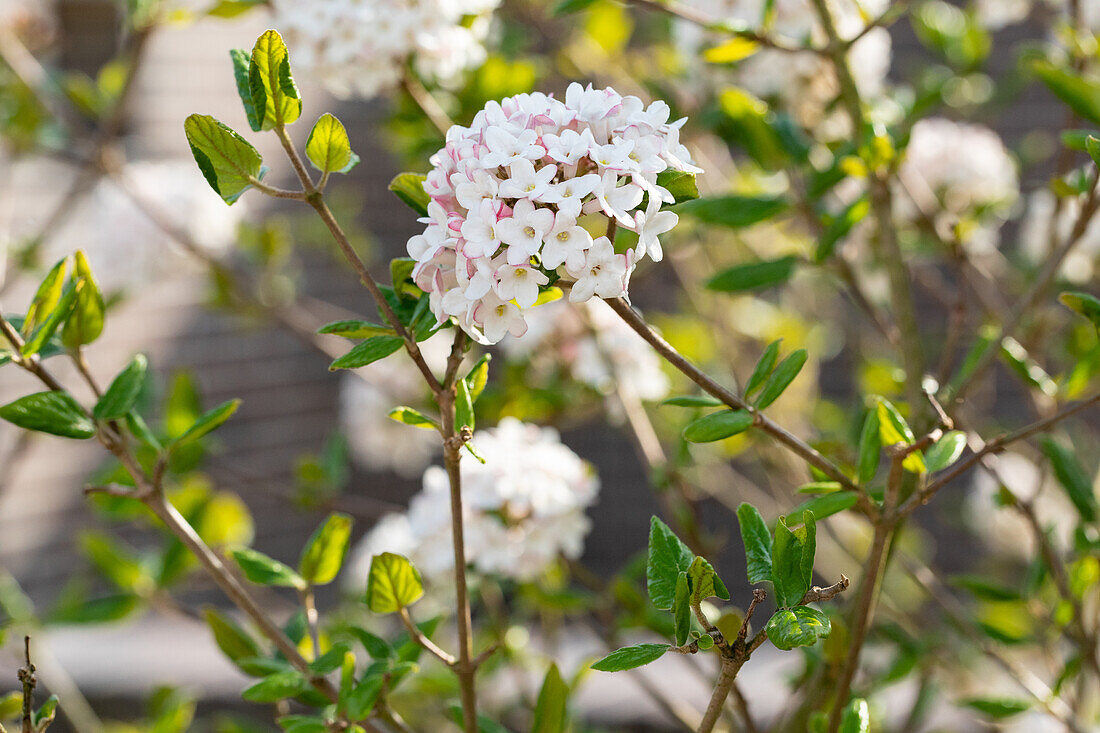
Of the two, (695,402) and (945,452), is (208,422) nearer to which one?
(695,402)

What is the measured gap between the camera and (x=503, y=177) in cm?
63

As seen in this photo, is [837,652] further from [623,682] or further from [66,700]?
[623,682]

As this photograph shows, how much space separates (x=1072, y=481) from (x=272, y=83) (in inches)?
33.8

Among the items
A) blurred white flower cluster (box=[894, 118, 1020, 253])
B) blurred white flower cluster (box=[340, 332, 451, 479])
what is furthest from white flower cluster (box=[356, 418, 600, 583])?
blurred white flower cluster (box=[894, 118, 1020, 253])

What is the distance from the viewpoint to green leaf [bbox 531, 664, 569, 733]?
32.1 inches

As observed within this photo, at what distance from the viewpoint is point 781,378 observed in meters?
0.75

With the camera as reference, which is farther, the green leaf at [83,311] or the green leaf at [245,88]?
the green leaf at [83,311]

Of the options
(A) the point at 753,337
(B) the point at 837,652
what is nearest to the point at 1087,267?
(A) the point at 753,337

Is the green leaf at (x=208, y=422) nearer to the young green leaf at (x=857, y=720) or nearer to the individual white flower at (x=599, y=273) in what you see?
the individual white flower at (x=599, y=273)

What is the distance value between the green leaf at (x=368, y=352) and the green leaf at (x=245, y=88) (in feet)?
0.52

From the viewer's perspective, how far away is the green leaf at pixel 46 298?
786 mm

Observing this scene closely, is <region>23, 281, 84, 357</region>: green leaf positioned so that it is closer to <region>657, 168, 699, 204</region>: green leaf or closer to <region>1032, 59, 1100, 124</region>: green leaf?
<region>657, 168, 699, 204</region>: green leaf

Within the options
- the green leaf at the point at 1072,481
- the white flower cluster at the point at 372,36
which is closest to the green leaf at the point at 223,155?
the white flower cluster at the point at 372,36

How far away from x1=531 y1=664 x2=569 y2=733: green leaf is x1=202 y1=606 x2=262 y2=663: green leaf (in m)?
0.30
